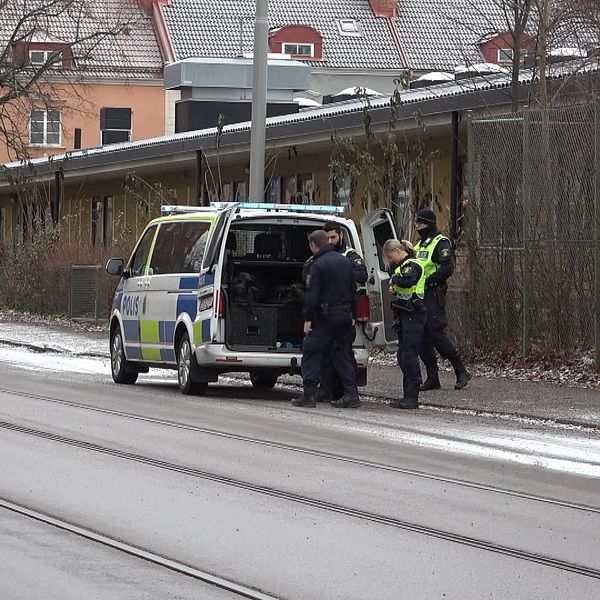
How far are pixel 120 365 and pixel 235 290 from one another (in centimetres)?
292

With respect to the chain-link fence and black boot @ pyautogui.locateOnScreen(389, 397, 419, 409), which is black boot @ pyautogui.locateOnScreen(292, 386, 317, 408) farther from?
the chain-link fence

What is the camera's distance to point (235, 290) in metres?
18.8

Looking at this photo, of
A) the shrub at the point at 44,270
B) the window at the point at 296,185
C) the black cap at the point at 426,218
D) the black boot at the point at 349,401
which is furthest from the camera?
the window at the point at 296,185

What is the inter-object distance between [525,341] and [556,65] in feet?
35.7

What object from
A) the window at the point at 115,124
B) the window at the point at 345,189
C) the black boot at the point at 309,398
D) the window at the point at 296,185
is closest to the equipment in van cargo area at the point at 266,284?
the black boot at the point at 309,398

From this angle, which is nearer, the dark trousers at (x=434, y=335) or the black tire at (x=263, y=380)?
the dark trousers at (x=434, y=335)

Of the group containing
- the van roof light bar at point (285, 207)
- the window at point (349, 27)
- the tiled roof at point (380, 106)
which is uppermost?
the window at point (349, 27)

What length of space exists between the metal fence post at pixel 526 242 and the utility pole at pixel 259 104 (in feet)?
14.6

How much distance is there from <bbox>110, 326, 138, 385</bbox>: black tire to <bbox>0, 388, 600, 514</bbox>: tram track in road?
2.47 m

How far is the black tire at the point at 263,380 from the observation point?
2100 cm

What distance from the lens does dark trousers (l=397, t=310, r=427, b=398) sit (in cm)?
1773

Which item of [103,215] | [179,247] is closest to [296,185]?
[103,215]

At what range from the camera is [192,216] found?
19625mm

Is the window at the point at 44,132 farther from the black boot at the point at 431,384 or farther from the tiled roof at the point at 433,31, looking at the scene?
the black boot at the point at 431,384
